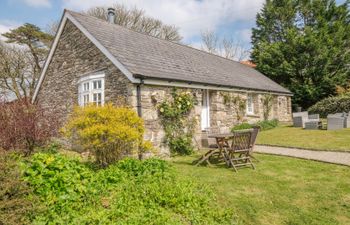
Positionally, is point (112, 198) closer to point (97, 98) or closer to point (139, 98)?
point (139, 98)

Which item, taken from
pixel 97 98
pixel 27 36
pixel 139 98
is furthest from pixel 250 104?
pixel 27 36

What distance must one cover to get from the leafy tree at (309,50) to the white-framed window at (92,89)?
2177 centimetres

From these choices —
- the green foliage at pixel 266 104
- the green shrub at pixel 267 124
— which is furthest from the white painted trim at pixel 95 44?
the green foliage at pixel 266 104

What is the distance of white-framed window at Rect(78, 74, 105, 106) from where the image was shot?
10264 mm

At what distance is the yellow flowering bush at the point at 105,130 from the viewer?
6914 millimetres

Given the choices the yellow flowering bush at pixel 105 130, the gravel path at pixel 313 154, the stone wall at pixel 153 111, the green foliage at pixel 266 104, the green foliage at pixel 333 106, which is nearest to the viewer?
the yellow flowering bush at pixel 105 130

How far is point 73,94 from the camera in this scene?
11.9 m

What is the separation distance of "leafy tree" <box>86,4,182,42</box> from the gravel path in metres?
22.6

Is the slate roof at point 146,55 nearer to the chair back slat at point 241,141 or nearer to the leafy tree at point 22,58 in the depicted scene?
the chair back slat at point 241,141

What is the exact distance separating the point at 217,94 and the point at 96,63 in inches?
254

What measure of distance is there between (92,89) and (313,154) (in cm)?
914

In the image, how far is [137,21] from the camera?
30.6 m

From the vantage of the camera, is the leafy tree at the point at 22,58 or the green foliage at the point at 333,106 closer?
the green foliage at the point at 333,106

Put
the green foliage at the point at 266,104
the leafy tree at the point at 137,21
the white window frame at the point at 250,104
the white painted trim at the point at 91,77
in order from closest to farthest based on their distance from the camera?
the white painted trim at the point at 91,77 → the white window frame at the point at 250,104 → the green foliage at the point at 266,104 → the leafy tree at the point at 137,21
